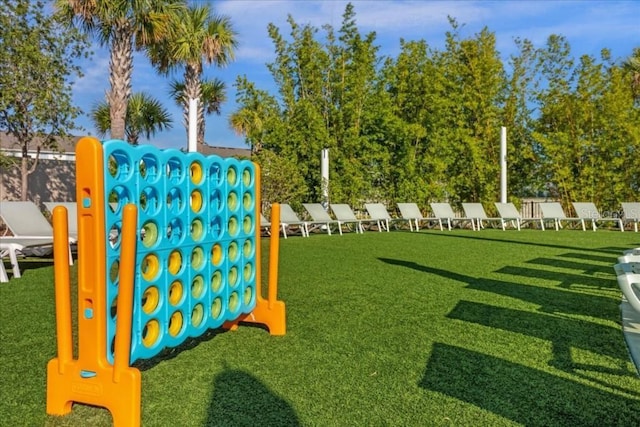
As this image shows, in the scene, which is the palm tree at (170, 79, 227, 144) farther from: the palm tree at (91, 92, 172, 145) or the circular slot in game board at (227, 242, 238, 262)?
the circular slot in game board at (227, 242, 238, 262)

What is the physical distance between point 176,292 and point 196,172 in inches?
26.8

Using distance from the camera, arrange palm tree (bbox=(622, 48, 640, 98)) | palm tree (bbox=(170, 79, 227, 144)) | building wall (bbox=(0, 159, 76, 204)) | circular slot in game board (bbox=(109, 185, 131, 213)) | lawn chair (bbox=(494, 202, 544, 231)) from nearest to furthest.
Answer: circular slot in game board (bbox=(109, 185, 131, 213))
building wall (bbox=(0, 159, 76, 204))
lawn chair (bbox=(494, 202, 544, 231))
palm tree (bbox=(170, 79, 227, 144))
palm tree (bbox=(622, 48, 640, 98))

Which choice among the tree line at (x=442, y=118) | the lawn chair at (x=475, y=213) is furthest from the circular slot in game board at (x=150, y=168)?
the lawn chair at (x=475, y=213)

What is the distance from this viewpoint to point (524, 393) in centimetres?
248

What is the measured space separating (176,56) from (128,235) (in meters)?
A: 13.7

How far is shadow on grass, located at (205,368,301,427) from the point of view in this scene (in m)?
2.19

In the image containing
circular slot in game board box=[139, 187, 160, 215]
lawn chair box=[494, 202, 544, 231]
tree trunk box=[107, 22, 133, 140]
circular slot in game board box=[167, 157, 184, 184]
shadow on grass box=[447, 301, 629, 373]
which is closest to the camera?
circular slot in game board box=[139, 187, 160, 215]

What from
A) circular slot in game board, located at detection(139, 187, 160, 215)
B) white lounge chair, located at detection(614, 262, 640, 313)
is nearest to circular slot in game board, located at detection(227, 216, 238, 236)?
circular slot in game board, located at detection(139, 187, 160, 215)

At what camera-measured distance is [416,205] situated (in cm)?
1593

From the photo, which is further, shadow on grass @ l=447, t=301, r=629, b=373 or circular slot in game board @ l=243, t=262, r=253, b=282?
circular slot in game board @ l=243, t=262, r=253, b=282

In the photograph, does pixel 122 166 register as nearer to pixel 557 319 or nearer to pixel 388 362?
pixel 388 362

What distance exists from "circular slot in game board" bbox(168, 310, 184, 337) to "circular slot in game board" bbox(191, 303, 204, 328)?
5.7 inches

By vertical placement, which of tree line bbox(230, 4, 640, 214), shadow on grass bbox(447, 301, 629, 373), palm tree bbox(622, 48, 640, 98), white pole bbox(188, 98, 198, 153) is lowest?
shadow on grass bbox(447, 301, 629, 373)

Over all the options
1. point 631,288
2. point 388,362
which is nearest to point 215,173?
point 388,362
